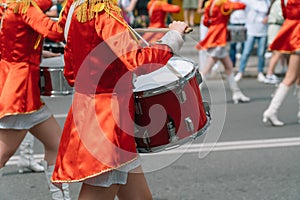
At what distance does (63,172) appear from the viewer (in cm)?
324

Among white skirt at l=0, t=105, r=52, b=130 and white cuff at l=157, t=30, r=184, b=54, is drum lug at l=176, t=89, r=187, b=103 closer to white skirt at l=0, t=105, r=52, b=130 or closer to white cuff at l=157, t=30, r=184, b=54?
white cuff at l=157, t=30, r=184, b=54

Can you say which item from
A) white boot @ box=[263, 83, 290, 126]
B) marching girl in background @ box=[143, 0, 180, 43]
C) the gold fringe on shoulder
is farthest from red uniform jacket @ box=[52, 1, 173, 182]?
marching girl in background @ box=[143, 0, 180, 43]

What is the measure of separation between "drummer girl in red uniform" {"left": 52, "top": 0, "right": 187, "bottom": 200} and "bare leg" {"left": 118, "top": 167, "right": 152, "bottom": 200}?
8 centimetres

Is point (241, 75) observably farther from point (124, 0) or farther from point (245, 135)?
point (245, 135)

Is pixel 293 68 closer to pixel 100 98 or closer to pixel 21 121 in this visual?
pixel 21 121

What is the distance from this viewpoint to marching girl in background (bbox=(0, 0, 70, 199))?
14.4 feet

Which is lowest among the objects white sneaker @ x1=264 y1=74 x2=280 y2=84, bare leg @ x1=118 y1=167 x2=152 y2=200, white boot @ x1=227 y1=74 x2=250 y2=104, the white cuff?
white sneaker @ x1=264 y1=74 x2=280 y2=84

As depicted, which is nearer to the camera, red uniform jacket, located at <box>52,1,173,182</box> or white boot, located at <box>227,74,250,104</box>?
red uniform jacket, located at <box>52,1,173,182</box>

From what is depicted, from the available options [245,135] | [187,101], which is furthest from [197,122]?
[245,135]

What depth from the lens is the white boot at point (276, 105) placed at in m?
7.34

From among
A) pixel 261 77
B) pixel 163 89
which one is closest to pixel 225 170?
pixel 163 89

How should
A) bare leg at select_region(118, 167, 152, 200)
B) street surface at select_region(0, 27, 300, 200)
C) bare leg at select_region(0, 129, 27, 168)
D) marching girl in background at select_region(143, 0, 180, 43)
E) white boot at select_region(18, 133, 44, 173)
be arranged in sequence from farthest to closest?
marching girl in background at select_region(143, 0, 180, 43), white boot at select_region(18, 133, 44, 173), street surface at select_region(0, 27, 300, 200), bare leg at select_region(0, 129, 27, 168), bare leg at select_region(118, 167, 152, 200)

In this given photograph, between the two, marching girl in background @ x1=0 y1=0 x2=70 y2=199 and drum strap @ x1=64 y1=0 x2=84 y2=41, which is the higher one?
drum strap @ x1=64 y1=0 x2=84 y2=41

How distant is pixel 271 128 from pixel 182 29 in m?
4.41
